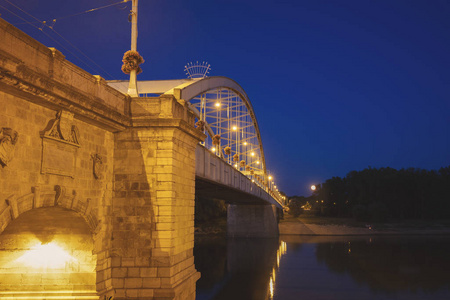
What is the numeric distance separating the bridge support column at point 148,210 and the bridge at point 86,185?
4cm

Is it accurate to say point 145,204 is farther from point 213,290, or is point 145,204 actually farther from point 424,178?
point 424,178

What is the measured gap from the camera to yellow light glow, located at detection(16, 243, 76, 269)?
14398mm

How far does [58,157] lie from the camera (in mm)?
12297

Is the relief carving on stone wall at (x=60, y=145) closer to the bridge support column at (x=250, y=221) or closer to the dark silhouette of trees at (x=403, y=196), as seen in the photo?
the bridge support column at (x=250, y=221)

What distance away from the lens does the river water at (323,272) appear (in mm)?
33844

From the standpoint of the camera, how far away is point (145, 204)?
15.7 metres

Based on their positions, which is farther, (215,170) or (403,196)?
(403,196)

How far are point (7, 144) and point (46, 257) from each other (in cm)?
577

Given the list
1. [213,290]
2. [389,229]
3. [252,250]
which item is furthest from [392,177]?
[213,290]

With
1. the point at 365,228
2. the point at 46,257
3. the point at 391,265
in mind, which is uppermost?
the point at 46,257

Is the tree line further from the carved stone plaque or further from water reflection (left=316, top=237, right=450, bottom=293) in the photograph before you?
the carved stone plaque

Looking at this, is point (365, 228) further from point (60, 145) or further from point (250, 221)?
point (60, 145)

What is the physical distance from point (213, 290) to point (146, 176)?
23.2 metres

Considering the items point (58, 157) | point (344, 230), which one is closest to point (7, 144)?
point (58, 157)
